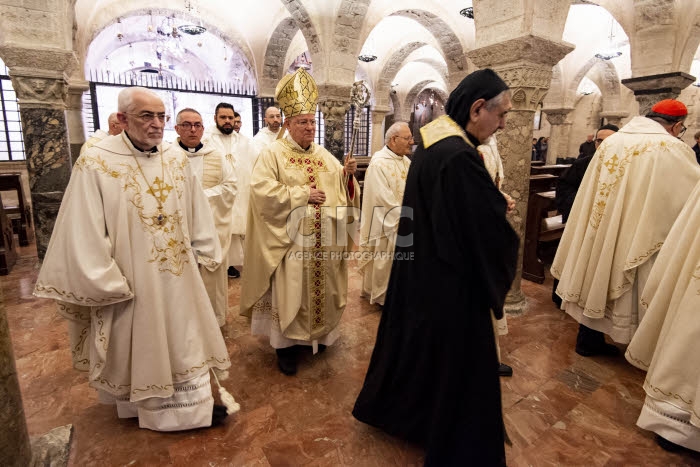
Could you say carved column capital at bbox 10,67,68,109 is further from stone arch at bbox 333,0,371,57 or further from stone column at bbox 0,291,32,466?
stone column at bbox 0,291,32,466

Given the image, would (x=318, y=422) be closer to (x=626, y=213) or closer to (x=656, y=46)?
(x=626, y=213)

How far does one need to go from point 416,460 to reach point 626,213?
244cm

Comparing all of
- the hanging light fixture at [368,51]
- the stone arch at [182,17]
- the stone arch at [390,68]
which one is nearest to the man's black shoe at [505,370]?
the stone arch at [182,17]

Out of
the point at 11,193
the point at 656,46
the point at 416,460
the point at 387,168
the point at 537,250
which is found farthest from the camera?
the point at 11,193

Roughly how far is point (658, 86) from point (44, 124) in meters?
9.17

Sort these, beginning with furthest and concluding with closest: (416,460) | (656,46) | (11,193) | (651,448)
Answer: (11,193), (656,46), (651,448), (416,460)

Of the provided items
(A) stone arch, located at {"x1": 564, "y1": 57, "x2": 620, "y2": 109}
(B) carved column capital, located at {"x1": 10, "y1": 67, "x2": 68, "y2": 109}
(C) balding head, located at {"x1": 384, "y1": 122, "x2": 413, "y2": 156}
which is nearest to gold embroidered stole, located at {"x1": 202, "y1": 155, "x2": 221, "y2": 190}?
(C) balding head, located at {"x1": 384, "y1": 122, "x2": 413, "y2": 156}

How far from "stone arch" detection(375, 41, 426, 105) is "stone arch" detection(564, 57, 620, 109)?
5583 millimetres

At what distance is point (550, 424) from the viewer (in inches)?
99.6

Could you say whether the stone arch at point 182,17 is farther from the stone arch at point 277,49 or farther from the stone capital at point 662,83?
the stone capital at point 662,83

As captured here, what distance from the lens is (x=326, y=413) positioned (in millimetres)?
2604

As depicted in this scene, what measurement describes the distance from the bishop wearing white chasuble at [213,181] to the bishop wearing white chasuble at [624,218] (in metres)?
3.07

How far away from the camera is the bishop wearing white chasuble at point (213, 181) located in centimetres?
346

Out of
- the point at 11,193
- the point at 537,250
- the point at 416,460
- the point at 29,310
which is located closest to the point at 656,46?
the point at 537,250
